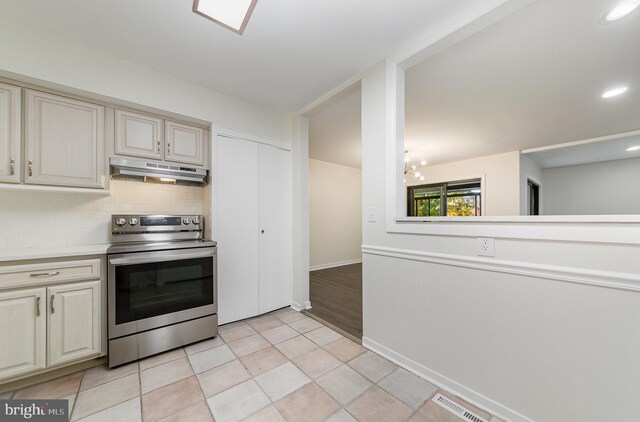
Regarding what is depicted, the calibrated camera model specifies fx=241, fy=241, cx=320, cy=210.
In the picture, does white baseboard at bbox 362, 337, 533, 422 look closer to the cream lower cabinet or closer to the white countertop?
the cream lower cabinet

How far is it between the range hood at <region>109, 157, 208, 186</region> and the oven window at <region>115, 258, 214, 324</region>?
2.61 ft

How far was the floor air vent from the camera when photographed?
55.6 inches

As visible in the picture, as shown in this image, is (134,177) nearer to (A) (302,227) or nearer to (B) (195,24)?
(B) (195,24)

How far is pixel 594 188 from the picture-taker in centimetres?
537

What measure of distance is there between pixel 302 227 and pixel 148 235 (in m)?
1.60

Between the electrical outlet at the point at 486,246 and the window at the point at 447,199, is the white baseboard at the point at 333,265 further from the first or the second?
the electrical outlet at the point at 486,246

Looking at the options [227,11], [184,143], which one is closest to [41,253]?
[184,143]

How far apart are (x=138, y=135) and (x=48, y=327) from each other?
1631mm

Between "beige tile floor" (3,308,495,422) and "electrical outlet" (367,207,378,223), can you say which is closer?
"beige tile floor" (3,308,495,422)

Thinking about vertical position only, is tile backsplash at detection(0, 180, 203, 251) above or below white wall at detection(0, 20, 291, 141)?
below

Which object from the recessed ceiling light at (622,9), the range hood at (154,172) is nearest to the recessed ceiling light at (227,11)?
the range hood at (154,172)

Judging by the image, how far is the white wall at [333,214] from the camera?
537 centimetres

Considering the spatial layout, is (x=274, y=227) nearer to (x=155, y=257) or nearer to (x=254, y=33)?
(x=155, y=257)

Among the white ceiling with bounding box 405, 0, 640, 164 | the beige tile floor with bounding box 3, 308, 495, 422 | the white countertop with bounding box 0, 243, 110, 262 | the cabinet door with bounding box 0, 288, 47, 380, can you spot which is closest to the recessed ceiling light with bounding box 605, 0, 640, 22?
the white ceiling with bounding box 405, 0, 640, 164
